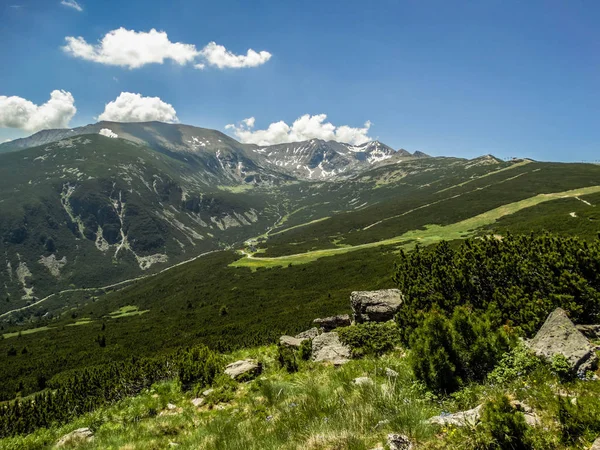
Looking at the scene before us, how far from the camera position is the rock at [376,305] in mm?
23922

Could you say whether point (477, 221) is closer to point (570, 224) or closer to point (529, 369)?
point (570, 224)

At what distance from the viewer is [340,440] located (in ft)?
16.5

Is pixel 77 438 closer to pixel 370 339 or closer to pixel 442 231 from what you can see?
pixel 370 339

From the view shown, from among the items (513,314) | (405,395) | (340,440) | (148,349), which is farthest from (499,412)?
(148,349)

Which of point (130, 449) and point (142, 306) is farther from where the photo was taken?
point (142, 306)

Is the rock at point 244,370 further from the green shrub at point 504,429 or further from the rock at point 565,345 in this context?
the green shrub at point 504,429

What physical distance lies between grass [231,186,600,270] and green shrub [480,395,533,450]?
131177 mm

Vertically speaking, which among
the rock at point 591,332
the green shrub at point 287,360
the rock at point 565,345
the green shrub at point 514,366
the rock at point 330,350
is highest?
the rock at point 565,345

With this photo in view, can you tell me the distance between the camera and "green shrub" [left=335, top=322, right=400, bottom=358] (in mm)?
15031

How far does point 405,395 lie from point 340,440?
2484mm

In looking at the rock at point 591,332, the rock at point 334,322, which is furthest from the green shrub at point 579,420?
the rock at point 334,322

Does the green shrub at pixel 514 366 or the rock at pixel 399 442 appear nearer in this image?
the rock at pixel 399 442

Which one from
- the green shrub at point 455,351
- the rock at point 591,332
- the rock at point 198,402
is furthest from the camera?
the rock at point 198,402

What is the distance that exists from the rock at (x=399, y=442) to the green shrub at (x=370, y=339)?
9745 mm
